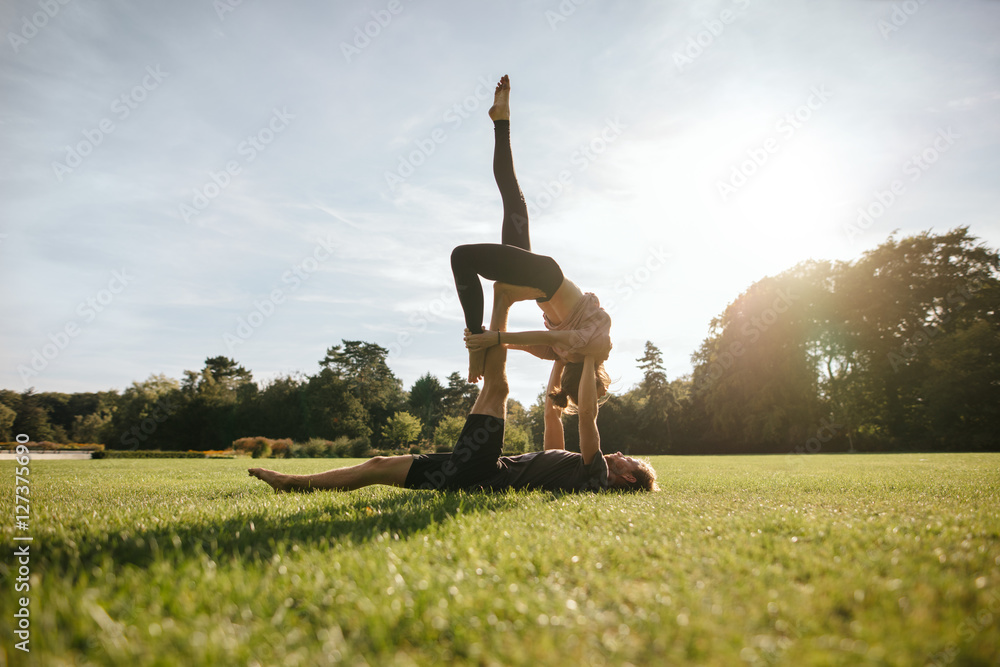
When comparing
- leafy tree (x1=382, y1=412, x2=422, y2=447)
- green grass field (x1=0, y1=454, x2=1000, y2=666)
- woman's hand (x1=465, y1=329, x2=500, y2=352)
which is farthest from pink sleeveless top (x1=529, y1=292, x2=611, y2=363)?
leafy tree (x1=382, y1=412, x2=422, y2=447)

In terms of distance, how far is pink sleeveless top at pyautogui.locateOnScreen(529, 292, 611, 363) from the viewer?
4434 millimetres

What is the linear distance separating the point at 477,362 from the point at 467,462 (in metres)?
0.92

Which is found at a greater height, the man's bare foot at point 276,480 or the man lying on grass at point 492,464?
the man lying on grass at point 492,464

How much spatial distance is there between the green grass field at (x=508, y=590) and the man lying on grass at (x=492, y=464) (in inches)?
51.1

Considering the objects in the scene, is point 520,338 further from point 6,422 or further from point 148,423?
point 148,423

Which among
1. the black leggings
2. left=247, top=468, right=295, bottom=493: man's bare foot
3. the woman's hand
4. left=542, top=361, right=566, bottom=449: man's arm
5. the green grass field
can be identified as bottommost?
left=247, top=468, right=295, bottom=493: man's bare foot

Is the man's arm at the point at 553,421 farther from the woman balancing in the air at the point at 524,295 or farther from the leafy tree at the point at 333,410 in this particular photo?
the leafy tree at the point at 333,410

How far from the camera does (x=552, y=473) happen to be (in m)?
4.55

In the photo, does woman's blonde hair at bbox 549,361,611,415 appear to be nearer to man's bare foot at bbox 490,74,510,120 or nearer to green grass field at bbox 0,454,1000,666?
green grass field at bbox 0,454,1000,666

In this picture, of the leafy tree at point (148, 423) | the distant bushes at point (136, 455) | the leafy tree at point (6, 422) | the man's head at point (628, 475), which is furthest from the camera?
the leafy tree at point (148, 423)

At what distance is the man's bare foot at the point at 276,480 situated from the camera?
4.39 metres

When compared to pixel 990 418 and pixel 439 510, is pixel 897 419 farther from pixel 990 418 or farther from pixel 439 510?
pixel 439 510

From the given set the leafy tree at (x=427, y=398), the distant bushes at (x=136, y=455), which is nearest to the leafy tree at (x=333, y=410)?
the leafy tree at (x=427, y=398)

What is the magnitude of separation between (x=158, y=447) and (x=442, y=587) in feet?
191
